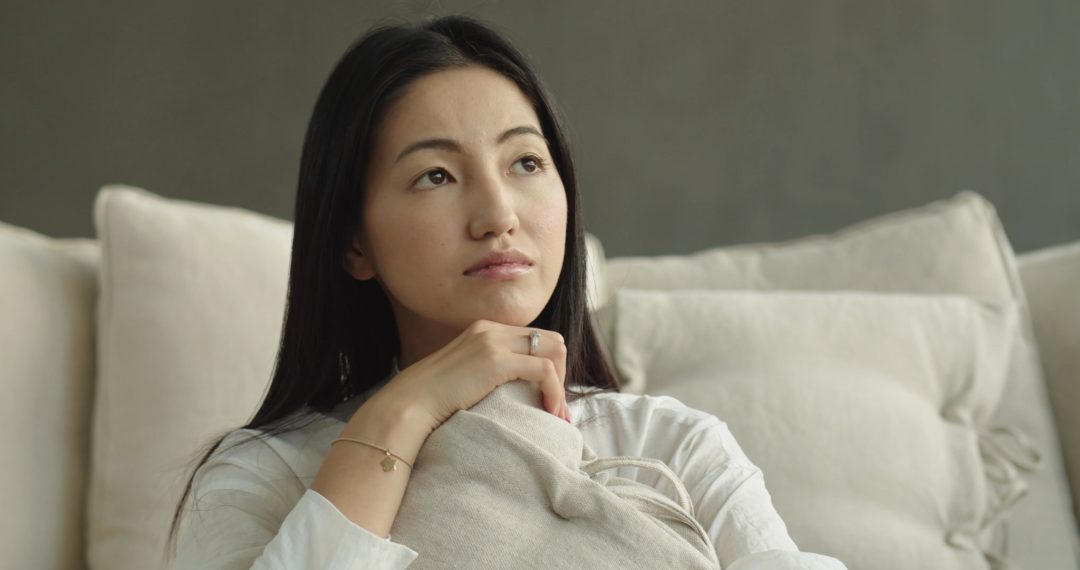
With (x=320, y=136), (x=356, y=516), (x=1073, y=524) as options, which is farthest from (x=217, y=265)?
(x=1073, y=524)

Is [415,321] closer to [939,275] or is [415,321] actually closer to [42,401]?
[42,401]

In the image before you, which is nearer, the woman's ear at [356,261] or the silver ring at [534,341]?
the silver ring at [534,341]

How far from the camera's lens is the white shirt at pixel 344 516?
896 millimetres

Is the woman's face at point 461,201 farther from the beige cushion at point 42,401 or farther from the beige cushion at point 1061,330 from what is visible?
the beige cushion at point 1061,330

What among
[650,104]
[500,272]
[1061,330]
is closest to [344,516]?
[500,272]

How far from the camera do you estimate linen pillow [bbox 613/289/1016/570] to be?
145 cm

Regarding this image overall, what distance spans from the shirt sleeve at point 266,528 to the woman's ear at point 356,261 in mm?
207

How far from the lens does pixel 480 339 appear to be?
1016mm

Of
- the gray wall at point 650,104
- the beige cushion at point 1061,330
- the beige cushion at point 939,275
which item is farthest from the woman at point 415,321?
the gray wall at point 650,104

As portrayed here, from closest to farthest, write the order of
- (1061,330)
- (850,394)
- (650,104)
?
(850,394), (1061,330), (650,104)

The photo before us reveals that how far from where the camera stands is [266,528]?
1010 millimetres

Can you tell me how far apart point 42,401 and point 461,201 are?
809 mm

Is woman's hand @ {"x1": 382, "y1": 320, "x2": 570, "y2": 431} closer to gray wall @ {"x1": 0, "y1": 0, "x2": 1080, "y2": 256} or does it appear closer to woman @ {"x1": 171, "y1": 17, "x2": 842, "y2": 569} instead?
woman @ {"x1": 171, "y1": 17, "x2": 842, "y2": 569}

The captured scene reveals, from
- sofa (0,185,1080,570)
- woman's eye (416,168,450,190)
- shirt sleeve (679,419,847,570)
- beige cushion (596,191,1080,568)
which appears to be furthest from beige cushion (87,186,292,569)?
shirt sleeve (679,419,847,570)
